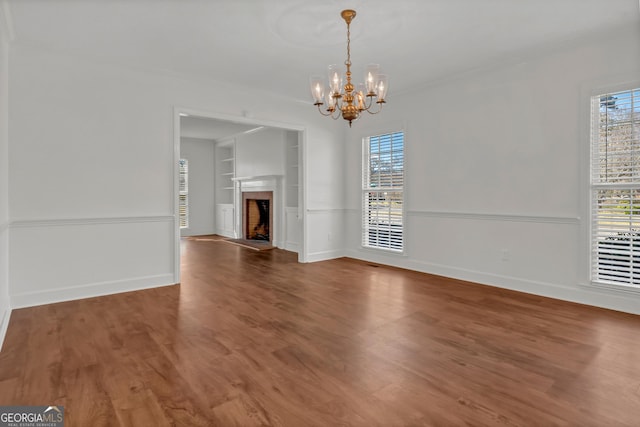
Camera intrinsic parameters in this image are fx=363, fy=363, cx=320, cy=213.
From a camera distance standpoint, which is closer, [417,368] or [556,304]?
[417,368]

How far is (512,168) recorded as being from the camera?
4270 millimetres

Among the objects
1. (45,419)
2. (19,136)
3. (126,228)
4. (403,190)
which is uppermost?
(19,136)

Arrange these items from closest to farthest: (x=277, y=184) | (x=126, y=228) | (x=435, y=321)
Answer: (x=435, y=321) → (x=126, y=228) → (x=277, y=184)

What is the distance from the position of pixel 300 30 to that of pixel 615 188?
3384 millimetres

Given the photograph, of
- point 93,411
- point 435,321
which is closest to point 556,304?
point 435,321

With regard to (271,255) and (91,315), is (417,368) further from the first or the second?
(271,255)

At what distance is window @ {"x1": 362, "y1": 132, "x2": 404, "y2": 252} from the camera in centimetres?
560

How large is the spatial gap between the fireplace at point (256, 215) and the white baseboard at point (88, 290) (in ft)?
12.6

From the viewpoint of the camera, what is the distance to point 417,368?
7.71 ft

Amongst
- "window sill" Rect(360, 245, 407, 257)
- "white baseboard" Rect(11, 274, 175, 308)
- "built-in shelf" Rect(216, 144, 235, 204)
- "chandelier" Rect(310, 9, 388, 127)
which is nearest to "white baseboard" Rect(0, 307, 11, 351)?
"white baseboard" Rect(11, 274, 175, 308)

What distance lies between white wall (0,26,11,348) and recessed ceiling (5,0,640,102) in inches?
14.6

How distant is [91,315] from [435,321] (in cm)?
317

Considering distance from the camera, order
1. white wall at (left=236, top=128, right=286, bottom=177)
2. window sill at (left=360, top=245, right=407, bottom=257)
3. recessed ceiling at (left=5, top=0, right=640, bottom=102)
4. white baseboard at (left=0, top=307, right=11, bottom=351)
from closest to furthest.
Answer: white baseboard at (left=0, top=307, right=11, bottom=351) < recessed ceiling at (left=5, top=0, right=640, bottom=102) < window sill at (left=360, top=245, right=407, bottom=257) < white wall at (left=236, top=128, right=286, bottom=177)

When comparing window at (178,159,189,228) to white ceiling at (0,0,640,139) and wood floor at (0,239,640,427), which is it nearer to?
white ceiling at (0,0,640,139)
